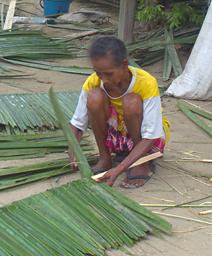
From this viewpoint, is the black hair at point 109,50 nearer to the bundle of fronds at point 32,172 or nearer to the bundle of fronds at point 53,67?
the bundle of fronds at point 32,172

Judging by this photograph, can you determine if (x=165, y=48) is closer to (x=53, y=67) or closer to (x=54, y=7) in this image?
(x=53, y=67)

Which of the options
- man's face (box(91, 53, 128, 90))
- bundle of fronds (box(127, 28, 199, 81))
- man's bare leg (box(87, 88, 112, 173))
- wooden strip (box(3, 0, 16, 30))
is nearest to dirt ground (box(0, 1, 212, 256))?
man's bare leg (box(87, 88, 112, 173))

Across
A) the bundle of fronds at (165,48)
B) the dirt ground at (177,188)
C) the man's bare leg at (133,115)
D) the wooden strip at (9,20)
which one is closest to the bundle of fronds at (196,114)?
the dirt ground at (177,188)

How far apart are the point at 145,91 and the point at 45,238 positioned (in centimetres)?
105

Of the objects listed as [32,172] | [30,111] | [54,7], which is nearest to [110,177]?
[32,172]

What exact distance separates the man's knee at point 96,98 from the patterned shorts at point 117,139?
4.2 inches

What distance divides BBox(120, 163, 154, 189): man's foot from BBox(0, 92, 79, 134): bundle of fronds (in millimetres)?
880

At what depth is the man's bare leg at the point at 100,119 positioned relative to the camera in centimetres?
324

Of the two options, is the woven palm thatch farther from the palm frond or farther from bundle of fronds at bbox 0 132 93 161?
bundle of fronds at bbox 0 132 93 161

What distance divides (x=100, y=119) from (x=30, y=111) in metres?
1.03

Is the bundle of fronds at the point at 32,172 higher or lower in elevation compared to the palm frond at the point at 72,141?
lower

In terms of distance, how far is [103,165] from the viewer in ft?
11.2

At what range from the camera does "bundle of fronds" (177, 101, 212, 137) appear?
4.26 m

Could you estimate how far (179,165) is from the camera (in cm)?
363
